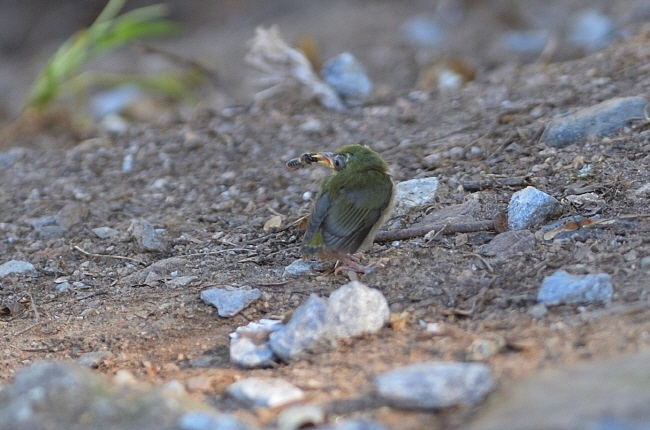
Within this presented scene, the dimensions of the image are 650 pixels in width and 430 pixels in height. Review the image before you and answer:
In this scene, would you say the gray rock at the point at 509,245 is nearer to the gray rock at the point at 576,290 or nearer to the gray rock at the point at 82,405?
the gray rock at the point at 576,290

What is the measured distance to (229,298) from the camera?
167 inches

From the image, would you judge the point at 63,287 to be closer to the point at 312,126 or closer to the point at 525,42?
the point at 312,126

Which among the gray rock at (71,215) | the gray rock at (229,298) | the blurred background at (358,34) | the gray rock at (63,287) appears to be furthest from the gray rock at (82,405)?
the blurred background at (358,34)

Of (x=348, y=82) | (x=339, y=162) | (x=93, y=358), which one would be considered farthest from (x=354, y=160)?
(x=348, y=82)

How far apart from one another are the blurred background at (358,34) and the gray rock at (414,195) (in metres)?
2.41

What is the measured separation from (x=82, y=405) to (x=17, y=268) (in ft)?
8.39

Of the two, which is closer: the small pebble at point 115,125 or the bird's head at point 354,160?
the bird's head at point 354,160

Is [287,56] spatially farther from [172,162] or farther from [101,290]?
[101,290]

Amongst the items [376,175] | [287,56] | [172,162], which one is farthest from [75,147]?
[376,175]

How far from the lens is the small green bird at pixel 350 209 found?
175 inches

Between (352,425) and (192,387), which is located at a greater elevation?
(352,425)

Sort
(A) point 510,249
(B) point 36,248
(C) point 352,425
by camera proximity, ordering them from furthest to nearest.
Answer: (B) point 36,248
(A) point 510,249
(C) point 352,425

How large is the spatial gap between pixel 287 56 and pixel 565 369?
502 centimetres

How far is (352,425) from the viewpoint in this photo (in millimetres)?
2598
